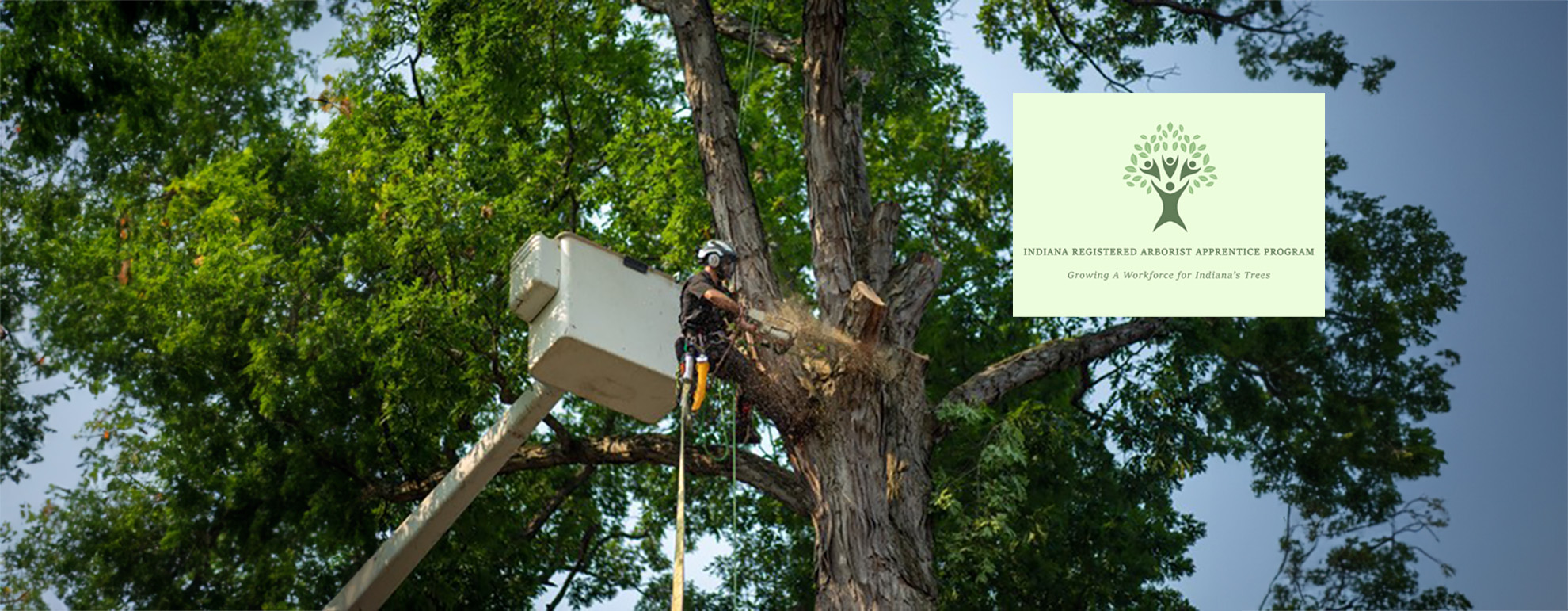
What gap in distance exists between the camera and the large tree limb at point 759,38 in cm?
1574

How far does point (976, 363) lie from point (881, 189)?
238 cm

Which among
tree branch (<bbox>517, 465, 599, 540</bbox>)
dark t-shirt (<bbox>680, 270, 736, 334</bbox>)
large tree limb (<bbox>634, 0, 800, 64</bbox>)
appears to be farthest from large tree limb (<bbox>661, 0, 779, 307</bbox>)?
tree branch (<bbox>517, 465, 599, 540</bbox>)

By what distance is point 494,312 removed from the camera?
1661 centimetres

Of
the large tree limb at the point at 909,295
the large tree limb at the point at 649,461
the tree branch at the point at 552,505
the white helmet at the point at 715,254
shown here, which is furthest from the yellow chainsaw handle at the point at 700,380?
the tree branch at the point at 552,505

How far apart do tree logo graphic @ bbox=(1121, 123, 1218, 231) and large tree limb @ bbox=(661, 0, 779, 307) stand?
366cm

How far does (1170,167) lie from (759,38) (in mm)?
3336

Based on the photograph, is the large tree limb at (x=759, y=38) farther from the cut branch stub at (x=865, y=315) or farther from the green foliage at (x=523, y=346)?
the cut branch stub at (x=865, y=315)

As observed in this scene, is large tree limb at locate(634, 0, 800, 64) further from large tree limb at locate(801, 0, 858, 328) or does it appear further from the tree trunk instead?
the tree trunk

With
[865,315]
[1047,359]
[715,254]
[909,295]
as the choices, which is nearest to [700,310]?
[715,254]

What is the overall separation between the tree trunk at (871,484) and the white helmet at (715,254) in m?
1.25

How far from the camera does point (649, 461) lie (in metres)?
14.6

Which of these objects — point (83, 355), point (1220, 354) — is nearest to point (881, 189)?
point (1220, 354)

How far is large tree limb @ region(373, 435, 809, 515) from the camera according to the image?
14.0 meters

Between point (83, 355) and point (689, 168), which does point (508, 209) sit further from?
point (83, 355)
